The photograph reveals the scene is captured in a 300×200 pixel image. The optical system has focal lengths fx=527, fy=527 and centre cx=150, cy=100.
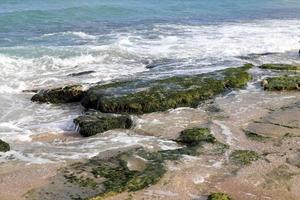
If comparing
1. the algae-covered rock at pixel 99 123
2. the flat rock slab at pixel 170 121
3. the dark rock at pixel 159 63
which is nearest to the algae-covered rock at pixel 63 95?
the algae-covered rock at pixel 99 123

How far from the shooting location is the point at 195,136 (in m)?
11.2

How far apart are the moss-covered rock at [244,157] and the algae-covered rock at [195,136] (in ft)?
2.67

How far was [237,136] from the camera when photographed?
11359 mm

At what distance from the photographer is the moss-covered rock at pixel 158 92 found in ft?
43.5

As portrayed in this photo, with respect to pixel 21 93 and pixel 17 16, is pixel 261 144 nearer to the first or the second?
pixel 21 93

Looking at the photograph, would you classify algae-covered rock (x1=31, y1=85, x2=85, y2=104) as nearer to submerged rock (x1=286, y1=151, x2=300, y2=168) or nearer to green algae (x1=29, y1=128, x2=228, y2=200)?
green algae (x1=29, y1=128, x2=228, y2=200)

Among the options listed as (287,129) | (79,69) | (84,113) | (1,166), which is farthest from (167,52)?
(1,166)

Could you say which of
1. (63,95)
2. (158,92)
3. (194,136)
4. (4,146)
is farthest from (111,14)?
(4,146)

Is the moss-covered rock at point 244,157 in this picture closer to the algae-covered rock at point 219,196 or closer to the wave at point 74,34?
the algae-covered rock at point 219,196

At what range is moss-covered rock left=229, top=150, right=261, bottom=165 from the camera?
32.4ft

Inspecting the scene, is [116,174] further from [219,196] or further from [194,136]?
[194,136]

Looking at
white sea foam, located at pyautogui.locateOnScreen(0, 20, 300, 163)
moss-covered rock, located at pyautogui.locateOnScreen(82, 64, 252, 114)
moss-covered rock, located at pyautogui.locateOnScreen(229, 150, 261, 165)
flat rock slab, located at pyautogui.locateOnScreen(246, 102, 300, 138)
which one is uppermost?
moss-covered rock, located at pyautogui.locateOnScreen(82, 64, 252, 114)

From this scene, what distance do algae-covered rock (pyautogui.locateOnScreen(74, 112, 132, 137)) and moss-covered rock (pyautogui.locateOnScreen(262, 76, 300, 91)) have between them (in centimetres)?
498

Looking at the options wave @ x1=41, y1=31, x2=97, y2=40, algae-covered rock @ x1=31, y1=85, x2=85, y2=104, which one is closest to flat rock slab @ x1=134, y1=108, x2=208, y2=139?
algae-covered rock @ x1=31, y1=85, x2=85, y2=104
